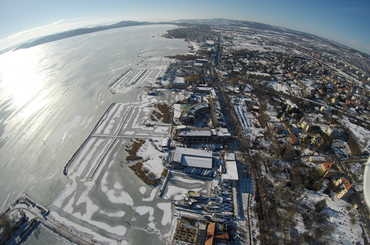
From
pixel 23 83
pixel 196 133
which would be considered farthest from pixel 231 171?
pixel 23 83

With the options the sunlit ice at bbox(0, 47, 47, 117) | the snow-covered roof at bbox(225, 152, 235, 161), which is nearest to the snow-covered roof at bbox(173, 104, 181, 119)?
the snow-covered roof at bbox(225, 152, 235, 161)

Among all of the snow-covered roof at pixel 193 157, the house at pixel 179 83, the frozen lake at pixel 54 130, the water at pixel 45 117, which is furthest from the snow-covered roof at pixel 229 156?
the house at pixel 179 83

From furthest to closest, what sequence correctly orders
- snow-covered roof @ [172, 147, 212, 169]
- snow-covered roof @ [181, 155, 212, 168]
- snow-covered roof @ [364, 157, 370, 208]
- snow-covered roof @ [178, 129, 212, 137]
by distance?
1. snow-covered roof @ [178, 129, 212, 137]
2. snow-covered roof @ [172, 147, 212, 169]
3. snow-covered roof @ [181, 155, 212, 168]
4. snow-covered roof @ [364, 157, 370, 208]

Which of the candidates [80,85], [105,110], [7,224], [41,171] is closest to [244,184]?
[7,224]

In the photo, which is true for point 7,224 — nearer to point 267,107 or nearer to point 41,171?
point 41,171

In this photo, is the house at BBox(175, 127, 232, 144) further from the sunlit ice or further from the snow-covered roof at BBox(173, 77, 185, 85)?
the sunlit ice
